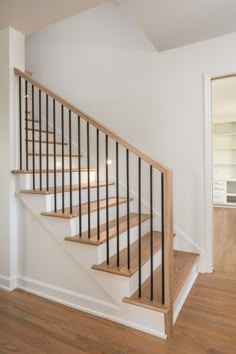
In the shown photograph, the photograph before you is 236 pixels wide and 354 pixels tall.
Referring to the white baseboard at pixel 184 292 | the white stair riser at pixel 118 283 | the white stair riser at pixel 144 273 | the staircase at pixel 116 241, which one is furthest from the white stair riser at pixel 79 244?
the white baseboard at pixel 184 292

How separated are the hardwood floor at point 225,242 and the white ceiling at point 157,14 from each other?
2469mm

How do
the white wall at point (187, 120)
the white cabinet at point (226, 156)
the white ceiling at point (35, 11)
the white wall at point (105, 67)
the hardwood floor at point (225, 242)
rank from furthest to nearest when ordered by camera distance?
the white cabinet at point (226, 156), the white wall at point (105, 67), the hardwood floor at point (225, 242), the white wall at point (187, 120), the white ceiling at point (35, 11)

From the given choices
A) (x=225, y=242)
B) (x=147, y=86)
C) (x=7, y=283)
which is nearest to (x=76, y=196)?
(x=7, y=283)

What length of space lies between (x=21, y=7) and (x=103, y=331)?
2.67 metres

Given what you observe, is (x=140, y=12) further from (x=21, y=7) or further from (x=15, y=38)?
(x=15, y=38)

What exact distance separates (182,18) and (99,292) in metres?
2.51

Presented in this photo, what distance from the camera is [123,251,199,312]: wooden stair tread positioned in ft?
5.74

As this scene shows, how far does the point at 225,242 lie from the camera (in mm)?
3533

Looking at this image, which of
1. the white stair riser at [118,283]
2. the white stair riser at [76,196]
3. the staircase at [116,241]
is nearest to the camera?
the staircase at [116,241]

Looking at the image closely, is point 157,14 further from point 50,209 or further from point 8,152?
point 50,209

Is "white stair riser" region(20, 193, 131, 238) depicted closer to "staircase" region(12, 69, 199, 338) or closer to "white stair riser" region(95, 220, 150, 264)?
"staircase" region(12, 69, 199, 338)

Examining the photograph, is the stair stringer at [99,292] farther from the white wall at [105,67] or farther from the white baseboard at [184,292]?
the white wall at [105,67]

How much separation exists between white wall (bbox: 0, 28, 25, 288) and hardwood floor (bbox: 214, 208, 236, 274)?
2.17 meters

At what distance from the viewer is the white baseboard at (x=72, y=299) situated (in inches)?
71.8
